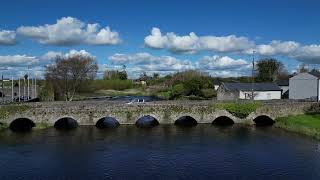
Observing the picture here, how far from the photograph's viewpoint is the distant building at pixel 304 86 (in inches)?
2670

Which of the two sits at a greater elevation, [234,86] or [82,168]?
[234,86]

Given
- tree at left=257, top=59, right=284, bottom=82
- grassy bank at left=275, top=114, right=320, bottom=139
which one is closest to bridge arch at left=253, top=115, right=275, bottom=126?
grassy bank at left=275, top=114, right=320, bottom=139

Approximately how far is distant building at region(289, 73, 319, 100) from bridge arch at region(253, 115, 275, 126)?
542 inches

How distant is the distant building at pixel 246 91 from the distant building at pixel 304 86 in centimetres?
414

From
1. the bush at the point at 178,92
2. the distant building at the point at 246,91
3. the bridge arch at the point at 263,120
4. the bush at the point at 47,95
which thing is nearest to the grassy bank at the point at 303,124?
the bridge arch at the point at 263,120

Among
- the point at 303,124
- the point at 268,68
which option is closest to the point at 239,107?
the point at 303,124

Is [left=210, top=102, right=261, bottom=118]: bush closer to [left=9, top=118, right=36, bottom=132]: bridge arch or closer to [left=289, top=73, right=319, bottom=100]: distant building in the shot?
[left=289, top=73, right=319, bottom=100]: distant building

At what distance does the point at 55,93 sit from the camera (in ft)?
255

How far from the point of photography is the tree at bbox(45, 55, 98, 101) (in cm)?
7500

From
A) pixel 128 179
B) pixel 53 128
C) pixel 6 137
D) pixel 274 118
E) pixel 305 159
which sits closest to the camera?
pixel 128 179

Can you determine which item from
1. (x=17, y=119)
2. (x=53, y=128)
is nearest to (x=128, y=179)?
(x=53, y=128)

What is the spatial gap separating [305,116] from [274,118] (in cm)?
366

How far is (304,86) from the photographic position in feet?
230

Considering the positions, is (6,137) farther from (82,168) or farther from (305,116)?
(305,116)
